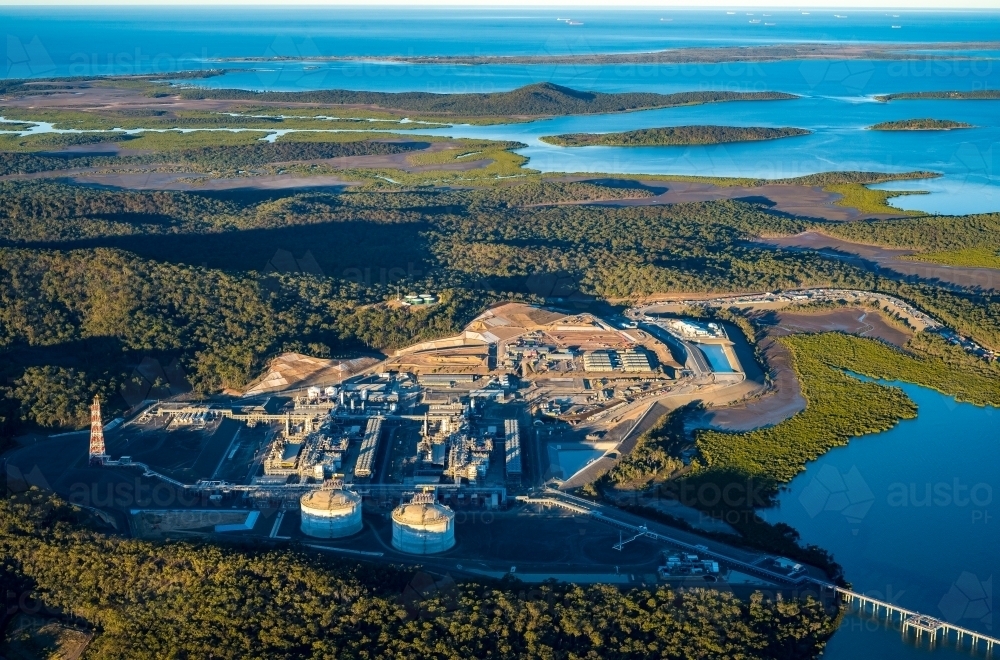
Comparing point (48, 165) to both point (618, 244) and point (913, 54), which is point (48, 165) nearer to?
point (618, 244)

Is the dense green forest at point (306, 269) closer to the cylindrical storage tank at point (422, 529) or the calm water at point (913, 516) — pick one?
the calm water at point (913, 516)

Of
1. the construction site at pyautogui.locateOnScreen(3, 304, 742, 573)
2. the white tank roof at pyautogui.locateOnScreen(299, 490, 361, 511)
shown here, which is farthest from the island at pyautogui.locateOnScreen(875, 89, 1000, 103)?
the white tank roof at pyautogui.locateOnScreen(299, 490, 361, 511)

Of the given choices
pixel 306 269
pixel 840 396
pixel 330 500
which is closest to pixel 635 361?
pixel 840 396

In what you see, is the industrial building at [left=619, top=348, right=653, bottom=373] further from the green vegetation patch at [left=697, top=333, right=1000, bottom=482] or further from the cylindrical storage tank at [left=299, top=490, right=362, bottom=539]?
the cylindrical storage tank at [left=299, top=490, right=362, bottom=539]

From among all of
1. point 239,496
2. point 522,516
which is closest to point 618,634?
point 522,516

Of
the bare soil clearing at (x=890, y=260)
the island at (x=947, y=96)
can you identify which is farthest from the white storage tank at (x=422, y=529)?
the island at (x=947, y=96)
